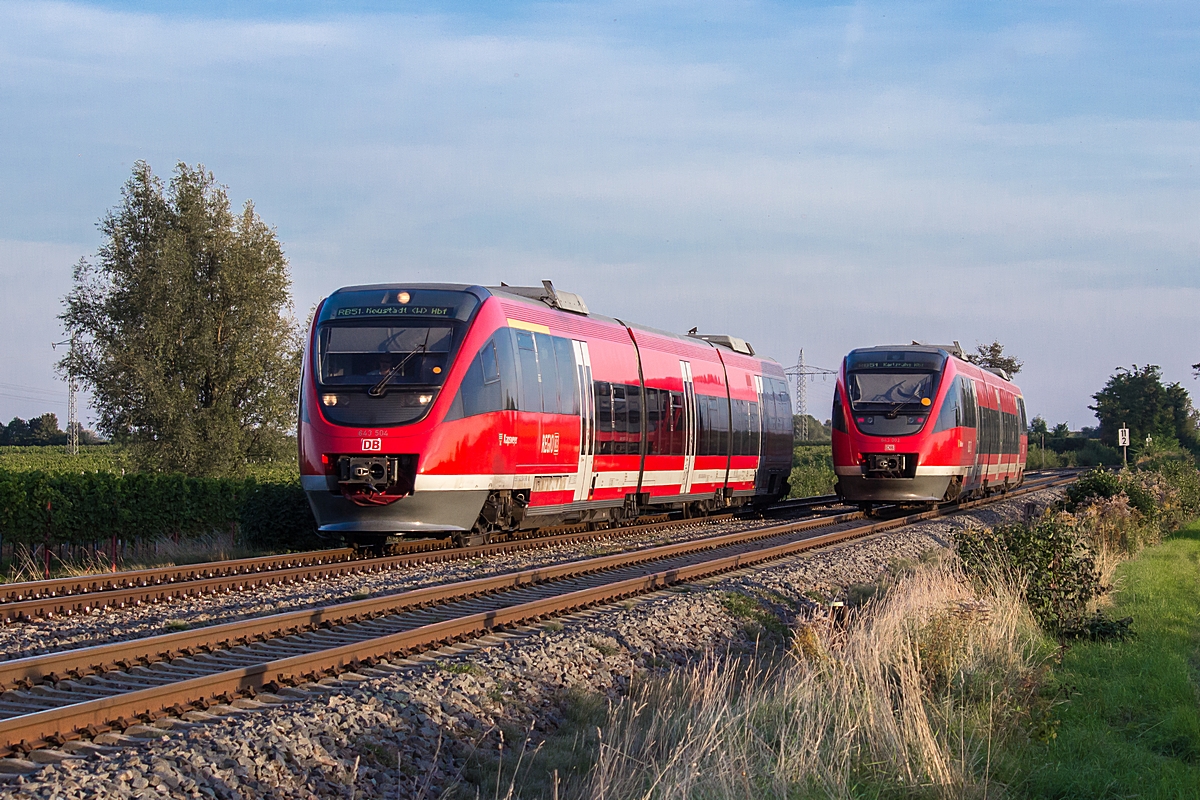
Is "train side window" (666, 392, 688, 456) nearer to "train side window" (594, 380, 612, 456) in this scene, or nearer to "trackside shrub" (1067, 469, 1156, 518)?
"train side window" (594, 380, 612, 456)

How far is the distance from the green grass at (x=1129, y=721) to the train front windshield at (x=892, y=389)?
11648mm

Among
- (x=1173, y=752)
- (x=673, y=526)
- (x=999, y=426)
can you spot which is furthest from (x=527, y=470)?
(x=999, y=426)

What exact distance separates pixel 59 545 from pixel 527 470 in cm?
1186

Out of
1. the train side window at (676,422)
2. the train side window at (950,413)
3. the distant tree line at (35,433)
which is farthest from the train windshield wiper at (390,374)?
the distant tree line at (35,433)

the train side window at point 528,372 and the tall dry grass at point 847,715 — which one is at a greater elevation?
the train side window at point 528,372

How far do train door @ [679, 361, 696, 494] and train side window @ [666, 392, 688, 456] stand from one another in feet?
0.39

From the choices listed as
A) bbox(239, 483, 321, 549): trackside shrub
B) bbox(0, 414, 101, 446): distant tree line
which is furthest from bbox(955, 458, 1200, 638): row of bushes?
bbox(0, 414, 101, 446): distant tree line

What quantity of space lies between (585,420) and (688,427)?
526 cm

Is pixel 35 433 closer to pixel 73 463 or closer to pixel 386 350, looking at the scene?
pixel 73 463

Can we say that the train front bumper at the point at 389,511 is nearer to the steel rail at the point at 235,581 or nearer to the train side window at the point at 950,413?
the steel rail at the point at 235,581

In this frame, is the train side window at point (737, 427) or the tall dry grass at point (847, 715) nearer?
the tall dry grass at point (847, 715)

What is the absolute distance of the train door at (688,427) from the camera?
24.8m

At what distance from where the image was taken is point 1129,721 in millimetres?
9141

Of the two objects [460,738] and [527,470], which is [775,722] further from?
[527,470]
